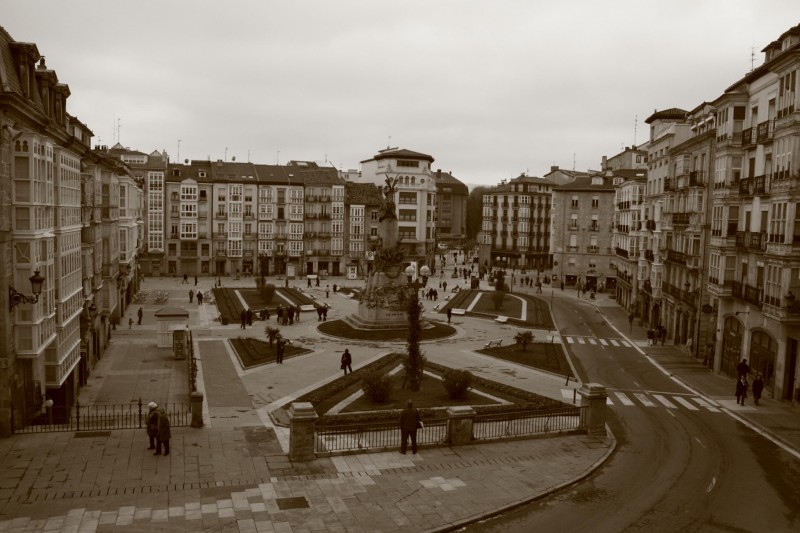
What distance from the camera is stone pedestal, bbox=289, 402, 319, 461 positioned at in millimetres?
20984

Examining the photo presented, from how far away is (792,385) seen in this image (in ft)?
110

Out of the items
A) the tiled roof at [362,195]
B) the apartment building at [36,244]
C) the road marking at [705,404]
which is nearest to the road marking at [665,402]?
the road marking at [705,404]

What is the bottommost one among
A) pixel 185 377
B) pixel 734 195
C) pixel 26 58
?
Answer: pixel 185 377

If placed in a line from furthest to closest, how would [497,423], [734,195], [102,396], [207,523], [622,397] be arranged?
[734,195] < [622,397] < [102,396] < [497,423] < [207,523]

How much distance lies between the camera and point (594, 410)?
25.2 m

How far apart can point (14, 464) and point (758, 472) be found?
22.1m

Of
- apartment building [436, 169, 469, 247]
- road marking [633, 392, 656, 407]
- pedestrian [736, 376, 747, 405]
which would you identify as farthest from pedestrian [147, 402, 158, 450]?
apartment building [436, 169, 469, 247]

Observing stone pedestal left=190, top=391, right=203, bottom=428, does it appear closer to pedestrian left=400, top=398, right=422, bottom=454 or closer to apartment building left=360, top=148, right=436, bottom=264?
pedestrian left=400, top=398, right=422, bottom=454

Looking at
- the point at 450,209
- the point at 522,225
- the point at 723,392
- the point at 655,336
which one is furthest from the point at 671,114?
the point at 450,209

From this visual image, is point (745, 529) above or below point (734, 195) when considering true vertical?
below

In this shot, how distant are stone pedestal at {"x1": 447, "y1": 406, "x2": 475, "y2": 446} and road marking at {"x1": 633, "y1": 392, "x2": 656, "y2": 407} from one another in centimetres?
1255

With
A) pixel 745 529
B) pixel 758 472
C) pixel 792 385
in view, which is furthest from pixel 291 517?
pixel 792 385

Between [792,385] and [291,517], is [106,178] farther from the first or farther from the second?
[792,385]

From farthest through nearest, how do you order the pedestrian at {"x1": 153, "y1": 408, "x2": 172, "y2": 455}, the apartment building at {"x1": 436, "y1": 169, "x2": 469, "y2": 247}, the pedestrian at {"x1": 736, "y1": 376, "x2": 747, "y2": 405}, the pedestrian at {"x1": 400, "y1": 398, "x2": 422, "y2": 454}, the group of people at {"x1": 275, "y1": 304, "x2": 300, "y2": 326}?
the apartment building at {"x1": 436, "y1": 169, "x2": 469, "y2": 247}, the group of people at {"x1": 275, "y1": 304, "x2": 300, "y2": 326}, the pedestrian at {"x1": 736, "y1": 376, "x2": 747, "y2": 405}, the pedestrian at {"x1": 400, "y1": 398, "x2": 422, "y2": 454}, the pedestrian at {"x1": 153, "y1": 408, "x2": 172, "y2": 455}
